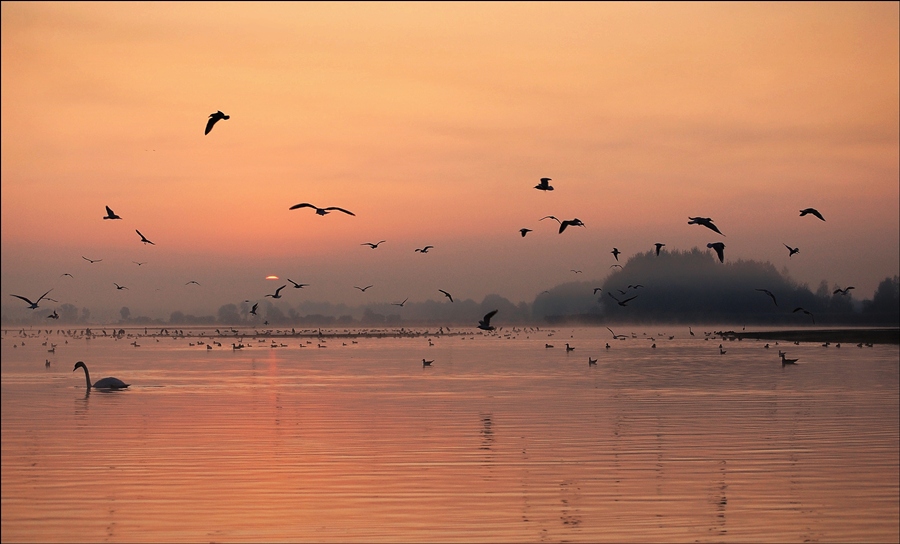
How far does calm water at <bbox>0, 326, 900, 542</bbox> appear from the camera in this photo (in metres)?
21.3

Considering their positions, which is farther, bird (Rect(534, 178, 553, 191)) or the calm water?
bird (Rect(534, 178, 553, 191))

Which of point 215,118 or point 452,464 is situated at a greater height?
point 215,118

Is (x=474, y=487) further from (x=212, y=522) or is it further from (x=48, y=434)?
(x=48, y=434)

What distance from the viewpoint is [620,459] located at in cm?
2981

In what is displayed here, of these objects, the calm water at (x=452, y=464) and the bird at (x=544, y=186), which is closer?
the calm water at (x=452, y=464)

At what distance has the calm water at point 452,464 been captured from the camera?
21281 mm

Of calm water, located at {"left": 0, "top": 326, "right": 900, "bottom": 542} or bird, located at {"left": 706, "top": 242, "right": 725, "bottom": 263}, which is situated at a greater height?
bird, located at {"left": 706, "top": 242, "right": 725, "bottom": 263}

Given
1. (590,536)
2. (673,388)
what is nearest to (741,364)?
(673,388)

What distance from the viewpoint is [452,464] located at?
28.9 meters

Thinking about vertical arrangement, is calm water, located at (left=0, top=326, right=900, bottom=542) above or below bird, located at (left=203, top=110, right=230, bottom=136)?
below

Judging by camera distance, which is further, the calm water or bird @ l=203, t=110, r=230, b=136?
bird @ l=203, t=110, r=230, b=136

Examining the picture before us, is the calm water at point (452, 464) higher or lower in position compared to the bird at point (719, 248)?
lower

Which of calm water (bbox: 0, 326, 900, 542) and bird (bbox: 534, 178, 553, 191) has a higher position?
bird (bbox: 534, 178, 553, 191)

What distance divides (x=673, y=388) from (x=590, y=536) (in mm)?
39079
